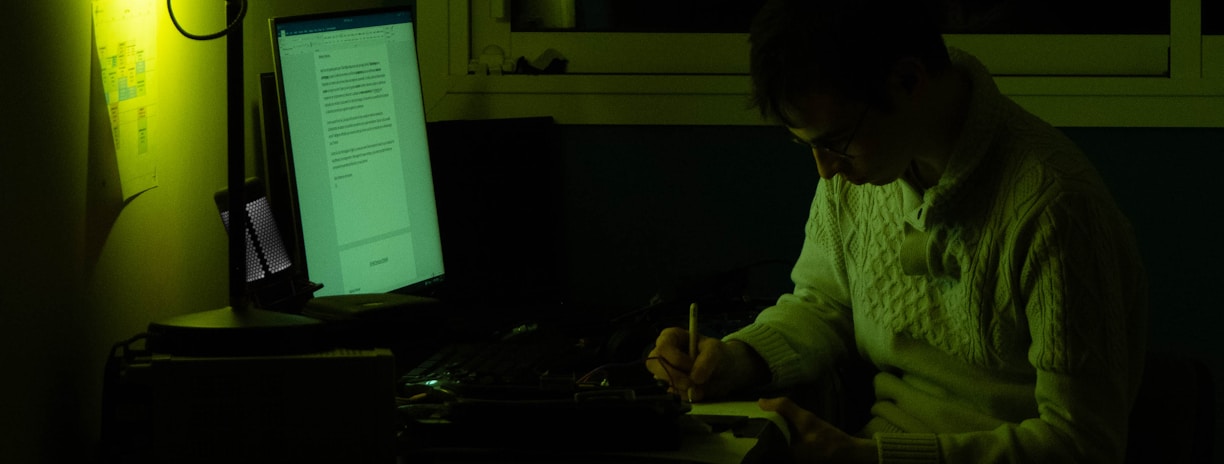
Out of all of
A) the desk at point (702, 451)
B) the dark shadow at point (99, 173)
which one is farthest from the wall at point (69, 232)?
the desk at point (702, 451)

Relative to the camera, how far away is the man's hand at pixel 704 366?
1.50 metres

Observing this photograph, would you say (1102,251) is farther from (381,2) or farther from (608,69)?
(381,2)

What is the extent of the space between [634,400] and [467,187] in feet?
3.75

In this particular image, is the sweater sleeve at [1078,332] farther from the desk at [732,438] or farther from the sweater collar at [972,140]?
the desk at [732,438]

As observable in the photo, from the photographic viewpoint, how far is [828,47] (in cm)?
130

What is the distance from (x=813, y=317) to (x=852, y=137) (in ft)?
1.41

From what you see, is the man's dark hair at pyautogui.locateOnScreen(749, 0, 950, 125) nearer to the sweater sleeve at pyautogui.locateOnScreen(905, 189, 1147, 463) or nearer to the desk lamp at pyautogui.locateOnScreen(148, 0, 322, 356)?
the sweater sleeve at pyautogui.locateOnScreen(905, 189, 1147, 463)

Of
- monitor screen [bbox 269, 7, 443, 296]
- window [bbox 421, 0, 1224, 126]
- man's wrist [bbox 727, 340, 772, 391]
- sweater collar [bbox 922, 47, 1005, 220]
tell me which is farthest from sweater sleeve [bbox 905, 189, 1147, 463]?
window [bbox 421, 0, 1224, 126]

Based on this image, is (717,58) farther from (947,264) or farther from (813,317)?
(947,264)

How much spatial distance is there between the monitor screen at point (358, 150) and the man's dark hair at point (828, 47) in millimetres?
607

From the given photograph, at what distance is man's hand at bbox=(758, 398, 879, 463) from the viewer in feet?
4.45

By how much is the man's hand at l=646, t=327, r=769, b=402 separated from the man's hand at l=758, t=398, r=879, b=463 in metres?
0.15

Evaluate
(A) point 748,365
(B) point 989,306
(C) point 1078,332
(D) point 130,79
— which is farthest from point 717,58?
(D) point 130,79

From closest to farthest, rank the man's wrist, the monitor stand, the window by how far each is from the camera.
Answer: the monitor stand < the man's wrist < the window
